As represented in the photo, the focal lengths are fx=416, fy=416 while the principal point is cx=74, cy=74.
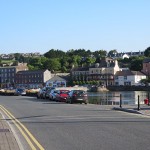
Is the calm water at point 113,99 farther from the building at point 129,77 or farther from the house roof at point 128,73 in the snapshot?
the building at point 129,77

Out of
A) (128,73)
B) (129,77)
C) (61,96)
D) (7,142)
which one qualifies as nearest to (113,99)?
(61,96)

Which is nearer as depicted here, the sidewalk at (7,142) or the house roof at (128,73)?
the sidewalk at (7,142)

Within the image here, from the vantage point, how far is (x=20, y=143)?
13.0 meters

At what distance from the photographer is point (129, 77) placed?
19250 cm

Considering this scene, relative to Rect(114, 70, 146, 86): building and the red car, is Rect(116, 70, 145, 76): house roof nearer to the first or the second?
Rect(114, 70, 146, 86): building

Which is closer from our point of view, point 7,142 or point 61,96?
point 7,142

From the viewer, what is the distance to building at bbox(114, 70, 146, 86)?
189 meters

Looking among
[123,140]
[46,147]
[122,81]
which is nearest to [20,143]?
[46,147]

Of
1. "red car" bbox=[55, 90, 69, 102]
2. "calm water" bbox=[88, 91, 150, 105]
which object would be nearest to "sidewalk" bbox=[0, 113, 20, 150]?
"red car" bbox=[55, 90, 69, 102]

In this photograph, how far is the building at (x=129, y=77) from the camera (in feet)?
620

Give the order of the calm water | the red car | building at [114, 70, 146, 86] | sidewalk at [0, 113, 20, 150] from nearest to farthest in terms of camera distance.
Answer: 1. sidewalk at [0, 113, 20, 150]
2. the red car
3. the calm water
4. building at [114, 70, 146, 86]

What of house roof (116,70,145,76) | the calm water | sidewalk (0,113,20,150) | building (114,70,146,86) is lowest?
the calm water

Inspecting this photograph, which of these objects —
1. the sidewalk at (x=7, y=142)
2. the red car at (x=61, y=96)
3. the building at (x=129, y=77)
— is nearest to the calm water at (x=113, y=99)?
the red car at (x=61, y=96)

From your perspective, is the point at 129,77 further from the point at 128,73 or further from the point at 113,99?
the point at 113,99
